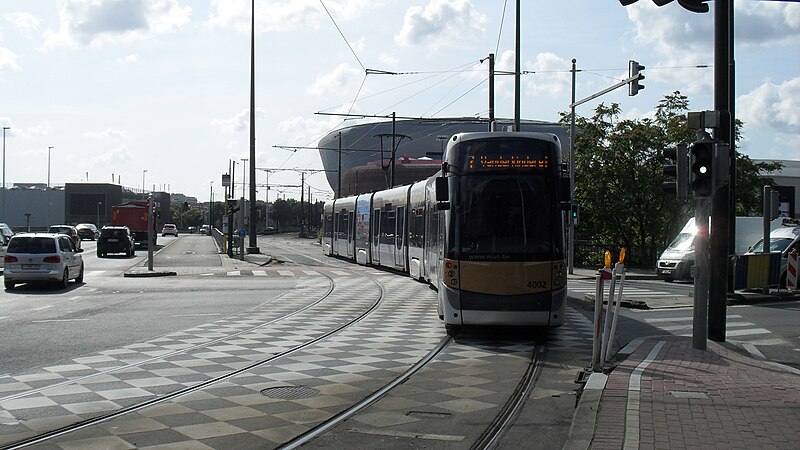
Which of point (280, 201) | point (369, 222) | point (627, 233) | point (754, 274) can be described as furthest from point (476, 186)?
point (280, 201)

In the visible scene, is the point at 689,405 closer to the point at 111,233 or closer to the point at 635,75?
the point at 635,75

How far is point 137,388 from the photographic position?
31.6 ft

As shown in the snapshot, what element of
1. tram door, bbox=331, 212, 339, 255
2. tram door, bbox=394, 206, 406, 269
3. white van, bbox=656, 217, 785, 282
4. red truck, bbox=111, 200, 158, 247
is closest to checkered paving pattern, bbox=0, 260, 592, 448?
tram door, bbox=394, 206, 406, 269

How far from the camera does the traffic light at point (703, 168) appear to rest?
477 inches

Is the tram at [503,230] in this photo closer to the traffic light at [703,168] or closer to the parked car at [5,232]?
the traffic light at [703,168]

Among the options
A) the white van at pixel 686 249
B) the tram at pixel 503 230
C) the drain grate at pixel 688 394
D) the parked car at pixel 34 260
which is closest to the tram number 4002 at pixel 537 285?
the tram at pixel 503 230

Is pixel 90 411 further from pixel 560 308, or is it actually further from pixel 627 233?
pixel 627 233

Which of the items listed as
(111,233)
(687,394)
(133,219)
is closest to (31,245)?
→ (687,394)

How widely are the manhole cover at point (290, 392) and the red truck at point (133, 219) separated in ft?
182

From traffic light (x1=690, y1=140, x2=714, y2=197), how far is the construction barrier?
1287cm

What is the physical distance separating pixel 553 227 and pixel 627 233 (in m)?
30.1

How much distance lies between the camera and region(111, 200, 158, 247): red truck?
62.9 metres

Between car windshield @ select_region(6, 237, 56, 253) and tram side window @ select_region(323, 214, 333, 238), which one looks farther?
tram side window @ select_region(323, 214, 333, 238)

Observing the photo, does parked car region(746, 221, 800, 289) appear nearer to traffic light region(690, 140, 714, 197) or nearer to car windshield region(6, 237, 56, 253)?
traffic light region(690, 140, 714, 197)
